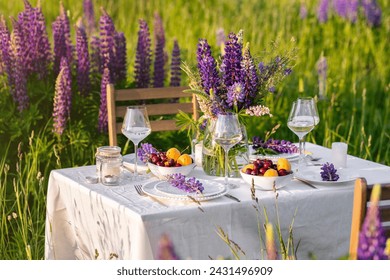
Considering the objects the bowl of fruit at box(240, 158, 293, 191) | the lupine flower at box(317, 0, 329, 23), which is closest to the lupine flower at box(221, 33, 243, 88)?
the bowl of fruit at box(240, 158, 293, 191)

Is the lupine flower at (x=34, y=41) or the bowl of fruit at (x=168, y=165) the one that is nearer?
the bowl of fruit at (x=168, y=165)

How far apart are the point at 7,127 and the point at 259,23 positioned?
3.72 metres

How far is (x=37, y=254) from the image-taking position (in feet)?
12.7

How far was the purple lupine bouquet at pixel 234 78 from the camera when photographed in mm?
2943

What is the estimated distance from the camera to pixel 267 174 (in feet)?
9.23

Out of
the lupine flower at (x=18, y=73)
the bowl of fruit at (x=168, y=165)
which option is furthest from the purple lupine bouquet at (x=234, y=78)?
the lupine flower at (x=18, y=73)

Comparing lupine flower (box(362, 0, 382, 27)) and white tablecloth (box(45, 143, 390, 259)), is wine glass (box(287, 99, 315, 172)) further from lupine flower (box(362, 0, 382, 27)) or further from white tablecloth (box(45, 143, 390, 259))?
lupine flower (box(362, 0, 382, 27))

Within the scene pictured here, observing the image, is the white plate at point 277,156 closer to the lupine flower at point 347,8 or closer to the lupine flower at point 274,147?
the lupine flower at point 274,147

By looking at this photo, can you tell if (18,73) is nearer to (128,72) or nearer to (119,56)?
(119,56)

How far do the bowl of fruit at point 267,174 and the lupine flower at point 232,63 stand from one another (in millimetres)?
348

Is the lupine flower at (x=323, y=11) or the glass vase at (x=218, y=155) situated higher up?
the lupine flower at (x=323, y=11)

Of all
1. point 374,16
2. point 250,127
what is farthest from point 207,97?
point 374,16

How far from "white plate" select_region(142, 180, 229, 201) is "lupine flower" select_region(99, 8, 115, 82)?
2.16 m
